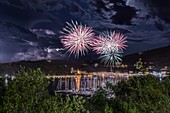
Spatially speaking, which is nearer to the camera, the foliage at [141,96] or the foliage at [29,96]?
the foliage at [29,96]

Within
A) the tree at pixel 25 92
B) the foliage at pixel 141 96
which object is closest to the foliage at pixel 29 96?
the tree at pixel 25 92

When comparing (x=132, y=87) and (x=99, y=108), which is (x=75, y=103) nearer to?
(x=99, y=108)

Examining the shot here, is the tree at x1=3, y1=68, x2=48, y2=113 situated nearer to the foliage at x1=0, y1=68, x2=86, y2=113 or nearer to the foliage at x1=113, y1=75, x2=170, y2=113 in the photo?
the foliage at x1=0, y1=68, x2=86, y2=113

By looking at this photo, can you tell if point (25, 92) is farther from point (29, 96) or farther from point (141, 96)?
point (141, 96)

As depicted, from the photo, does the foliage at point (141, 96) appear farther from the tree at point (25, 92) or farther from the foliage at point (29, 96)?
the tree at point (25, 92)

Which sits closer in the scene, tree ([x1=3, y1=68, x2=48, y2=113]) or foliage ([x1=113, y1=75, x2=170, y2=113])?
tree ([x1=3, y1=68, x2=48, y2=113])

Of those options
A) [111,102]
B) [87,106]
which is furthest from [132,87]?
[87,106]

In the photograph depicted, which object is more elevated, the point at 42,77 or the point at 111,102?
the point at 42,77

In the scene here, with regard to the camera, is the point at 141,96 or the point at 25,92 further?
the point at 141,96

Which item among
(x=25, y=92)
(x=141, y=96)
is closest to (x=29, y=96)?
(x=25, y=92)

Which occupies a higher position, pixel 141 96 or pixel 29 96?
pixel 29 96

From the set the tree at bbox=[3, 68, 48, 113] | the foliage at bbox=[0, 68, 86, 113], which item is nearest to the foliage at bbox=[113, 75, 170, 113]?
the foliage at bbox=[0, 68, 86, 113]
